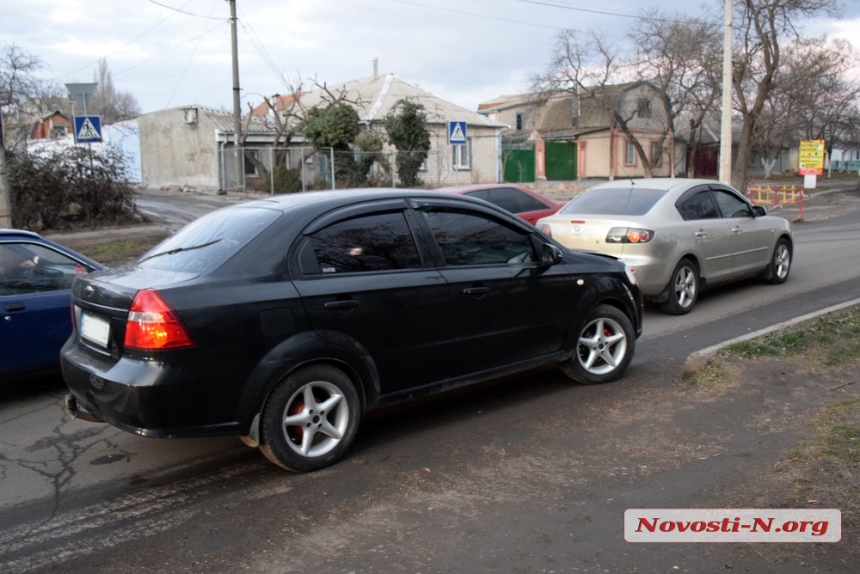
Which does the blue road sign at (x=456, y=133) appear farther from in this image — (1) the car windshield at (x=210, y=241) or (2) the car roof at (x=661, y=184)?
Answer: (1) the car windshield at (x=210, y=241)

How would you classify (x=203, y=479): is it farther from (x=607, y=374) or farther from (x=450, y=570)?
(x=607, y=374)

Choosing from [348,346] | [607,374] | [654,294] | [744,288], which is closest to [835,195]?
[744,288]

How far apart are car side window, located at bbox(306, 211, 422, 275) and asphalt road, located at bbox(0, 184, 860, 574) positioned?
48.0 inches

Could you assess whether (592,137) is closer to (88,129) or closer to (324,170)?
(324,170)

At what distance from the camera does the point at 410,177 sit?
1158 inches

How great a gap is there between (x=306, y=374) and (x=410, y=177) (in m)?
25.2

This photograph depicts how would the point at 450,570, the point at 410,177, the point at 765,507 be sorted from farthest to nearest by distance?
the point at 410,177 → the point at 765,507 → the point at 450,570

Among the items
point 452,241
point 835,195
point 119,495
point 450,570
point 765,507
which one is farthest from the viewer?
point 835,195

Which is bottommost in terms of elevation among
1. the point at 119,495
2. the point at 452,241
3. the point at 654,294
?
the point at 119,495

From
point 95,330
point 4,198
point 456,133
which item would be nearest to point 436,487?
point 95,330

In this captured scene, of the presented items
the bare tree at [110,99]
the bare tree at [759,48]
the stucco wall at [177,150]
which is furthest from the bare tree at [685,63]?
the bare tree at [110,99]

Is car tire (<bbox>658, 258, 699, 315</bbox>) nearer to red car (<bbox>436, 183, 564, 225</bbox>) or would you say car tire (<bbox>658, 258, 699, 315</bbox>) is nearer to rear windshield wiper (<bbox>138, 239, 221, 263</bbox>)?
red car (<bbox>436, 183, 564, 225</bbox>)

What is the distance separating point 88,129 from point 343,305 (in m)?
14.3

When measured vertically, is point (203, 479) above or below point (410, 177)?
below
